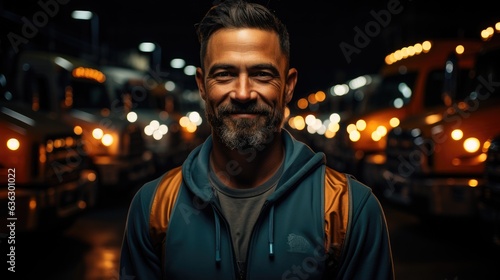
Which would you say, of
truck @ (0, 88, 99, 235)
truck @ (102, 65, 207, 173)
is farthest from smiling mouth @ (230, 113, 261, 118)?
truck @ (102, 65, 207, 173)

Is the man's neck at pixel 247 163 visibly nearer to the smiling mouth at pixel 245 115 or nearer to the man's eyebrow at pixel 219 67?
the smiling mouth at pixel 245 115

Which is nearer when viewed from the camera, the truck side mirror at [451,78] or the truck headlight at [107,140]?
the truck side mirror at [451,78]

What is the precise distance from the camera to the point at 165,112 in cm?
1750

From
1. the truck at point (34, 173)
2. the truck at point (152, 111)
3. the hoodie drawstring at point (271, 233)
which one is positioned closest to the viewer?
the hoodie drawstring at point (271, 233)

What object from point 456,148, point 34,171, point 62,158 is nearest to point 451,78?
point 456,148

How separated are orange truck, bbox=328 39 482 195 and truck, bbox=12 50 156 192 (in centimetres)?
437

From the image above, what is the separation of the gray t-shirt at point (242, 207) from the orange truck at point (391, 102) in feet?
27.6

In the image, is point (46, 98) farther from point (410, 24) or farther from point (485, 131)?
point (410, 24)

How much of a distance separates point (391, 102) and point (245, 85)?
11.3 metres

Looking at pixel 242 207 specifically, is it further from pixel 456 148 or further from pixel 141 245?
pixel 456 148

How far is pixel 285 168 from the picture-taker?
2.32m

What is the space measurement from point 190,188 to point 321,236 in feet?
1.60

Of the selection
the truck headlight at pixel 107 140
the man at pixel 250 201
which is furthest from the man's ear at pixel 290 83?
the truck headlight at pixel 107 140

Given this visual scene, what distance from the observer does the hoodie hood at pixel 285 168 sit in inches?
89.3
